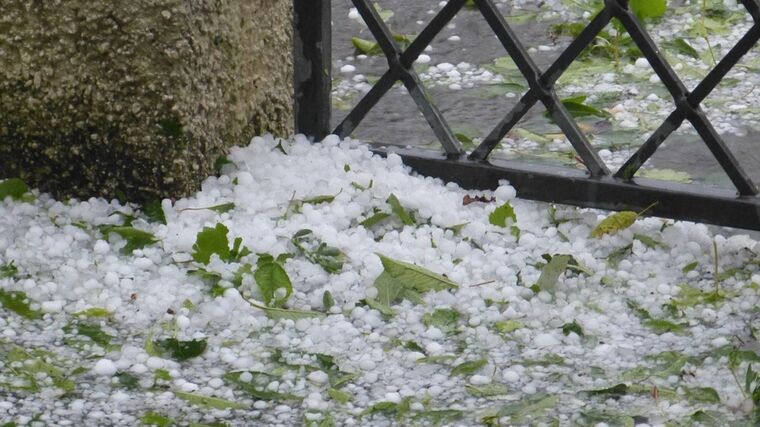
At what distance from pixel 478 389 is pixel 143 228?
766 mm

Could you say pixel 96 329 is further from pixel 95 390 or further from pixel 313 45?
pixel 313 45

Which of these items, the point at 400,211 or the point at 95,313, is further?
the point at 400,211

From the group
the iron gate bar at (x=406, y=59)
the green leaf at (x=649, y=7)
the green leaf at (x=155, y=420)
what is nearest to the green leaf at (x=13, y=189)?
the iron gate bar at (x=406, y=59)

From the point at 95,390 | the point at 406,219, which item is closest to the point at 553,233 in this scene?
the point at 406,219

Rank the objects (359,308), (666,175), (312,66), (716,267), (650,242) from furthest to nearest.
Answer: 1. (666,175)
2. (312,66)
3. (650,242)
4. (716,267)
5. (359,308)

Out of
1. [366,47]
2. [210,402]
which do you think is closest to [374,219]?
[210,402]

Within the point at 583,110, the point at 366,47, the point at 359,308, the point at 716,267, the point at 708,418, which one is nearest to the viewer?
the point at 708,418

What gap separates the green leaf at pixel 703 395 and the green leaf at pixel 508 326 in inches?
12.0

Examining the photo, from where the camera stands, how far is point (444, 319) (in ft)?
6.47

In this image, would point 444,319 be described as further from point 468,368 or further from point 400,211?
point 400,211

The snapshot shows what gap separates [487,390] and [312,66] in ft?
3.11

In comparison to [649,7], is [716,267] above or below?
below

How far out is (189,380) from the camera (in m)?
1.81

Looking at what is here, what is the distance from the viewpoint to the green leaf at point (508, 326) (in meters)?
1.94
